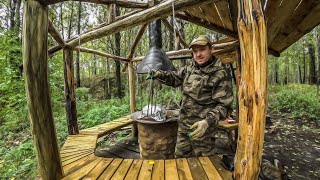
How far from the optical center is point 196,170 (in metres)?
2.35

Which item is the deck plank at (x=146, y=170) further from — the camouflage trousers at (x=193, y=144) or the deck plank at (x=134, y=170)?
the camouflage trousers at (x=193, y=144)

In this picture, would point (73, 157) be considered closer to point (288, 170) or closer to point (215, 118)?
point (215, 118)

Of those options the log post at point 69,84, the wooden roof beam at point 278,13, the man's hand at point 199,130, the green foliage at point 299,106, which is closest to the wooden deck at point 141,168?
the man's hand at point 199,130

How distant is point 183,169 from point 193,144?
2.74ft

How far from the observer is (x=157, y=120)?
3.97 m

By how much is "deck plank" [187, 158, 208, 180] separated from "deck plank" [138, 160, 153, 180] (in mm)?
495

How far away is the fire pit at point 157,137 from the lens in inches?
159

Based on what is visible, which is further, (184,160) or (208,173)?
(184,160)

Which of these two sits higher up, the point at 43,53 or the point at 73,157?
the point at 43,53

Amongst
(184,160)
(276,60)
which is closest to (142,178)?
(184,160)

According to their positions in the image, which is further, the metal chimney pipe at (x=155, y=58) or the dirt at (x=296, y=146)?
the dirt at (x=296, y=146)

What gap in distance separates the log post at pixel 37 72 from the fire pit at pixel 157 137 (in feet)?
6.95

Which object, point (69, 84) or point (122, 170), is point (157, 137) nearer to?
point (122, 170)

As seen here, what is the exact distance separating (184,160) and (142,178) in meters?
0.69
